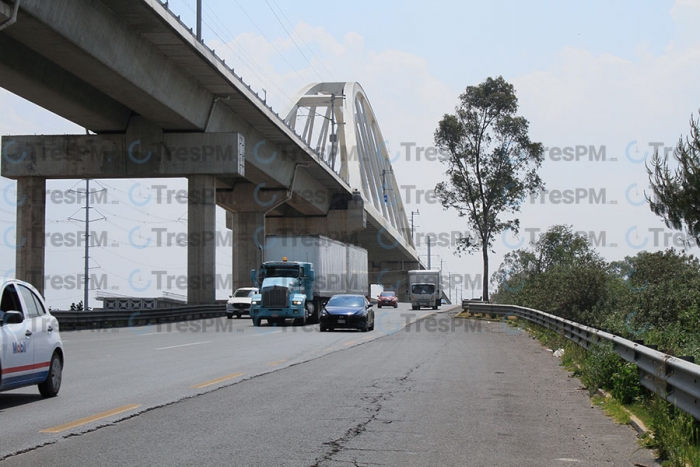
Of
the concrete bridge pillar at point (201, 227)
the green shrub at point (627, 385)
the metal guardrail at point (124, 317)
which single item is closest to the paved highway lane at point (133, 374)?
the green shrub at point (627, 385)

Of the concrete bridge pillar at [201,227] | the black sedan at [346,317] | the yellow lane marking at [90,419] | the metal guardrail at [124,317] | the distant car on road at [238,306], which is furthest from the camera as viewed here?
the distant car on road at [238,306]

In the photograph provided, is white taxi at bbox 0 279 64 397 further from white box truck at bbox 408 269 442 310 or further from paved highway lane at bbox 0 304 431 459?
white box truck at bbox 408 269 442 310

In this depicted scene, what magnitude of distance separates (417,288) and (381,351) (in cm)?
5066

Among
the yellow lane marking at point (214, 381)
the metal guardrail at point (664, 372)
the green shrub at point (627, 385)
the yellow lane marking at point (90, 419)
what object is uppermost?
the metal guardrail at point (664, 372)

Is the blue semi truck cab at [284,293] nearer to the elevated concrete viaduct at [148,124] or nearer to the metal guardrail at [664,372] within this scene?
the elevated concrete viaduct at [148,124]

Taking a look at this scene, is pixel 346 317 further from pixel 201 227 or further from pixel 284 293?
pixel 201 227

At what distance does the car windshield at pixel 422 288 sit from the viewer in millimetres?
72188

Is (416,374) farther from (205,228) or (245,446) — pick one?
(205,228)

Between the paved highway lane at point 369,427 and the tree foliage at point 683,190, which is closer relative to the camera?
the paved highway lane at point 369,427

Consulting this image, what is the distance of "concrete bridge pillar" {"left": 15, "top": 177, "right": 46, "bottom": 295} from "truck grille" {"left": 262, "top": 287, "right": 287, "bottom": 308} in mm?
12784

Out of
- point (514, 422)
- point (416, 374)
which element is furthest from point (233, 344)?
point (514, 422)

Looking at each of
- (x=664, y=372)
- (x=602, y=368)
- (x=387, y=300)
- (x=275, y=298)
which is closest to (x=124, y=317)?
(x=275, y=298)

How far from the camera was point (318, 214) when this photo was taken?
76125mm

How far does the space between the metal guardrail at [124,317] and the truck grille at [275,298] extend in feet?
19.7
